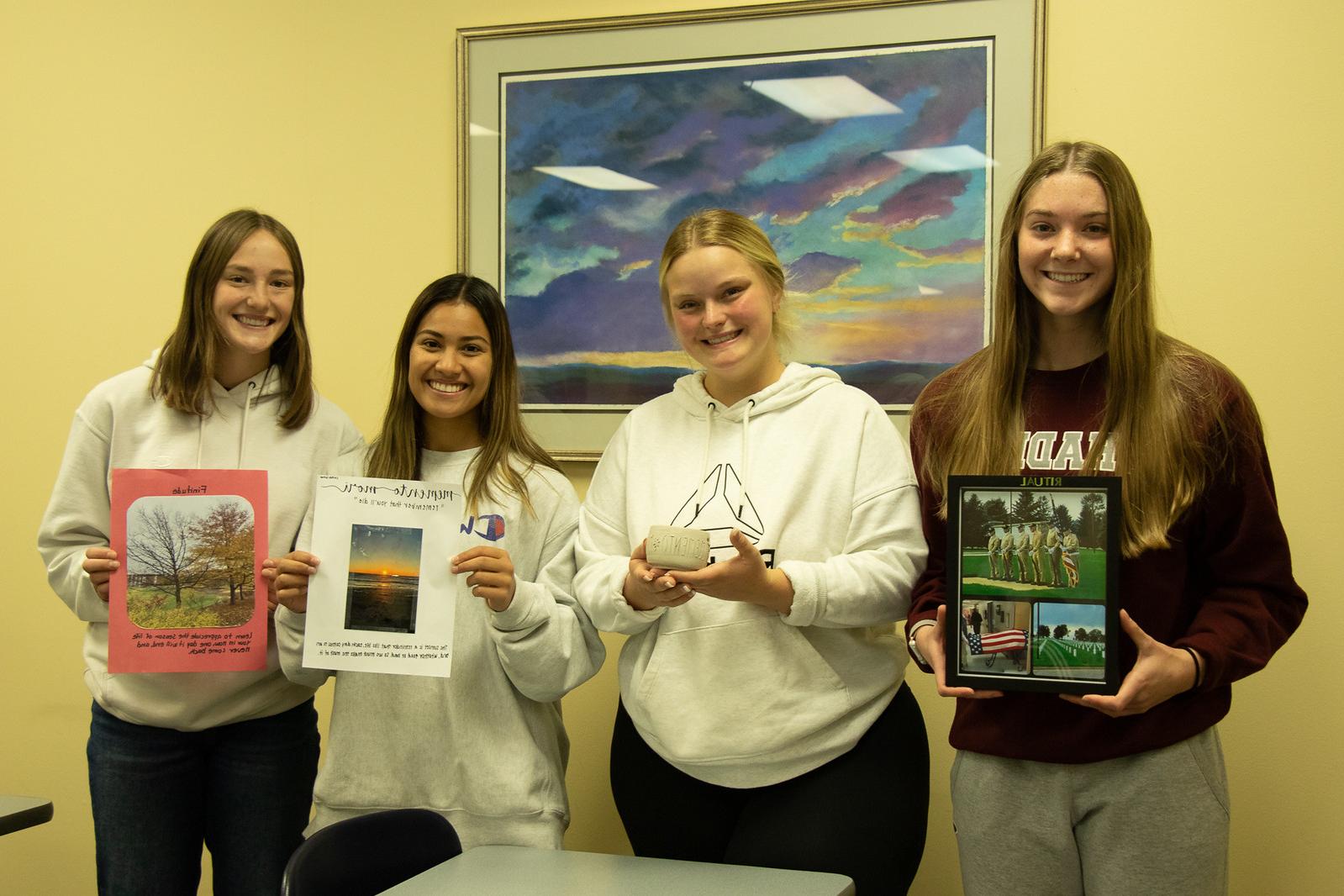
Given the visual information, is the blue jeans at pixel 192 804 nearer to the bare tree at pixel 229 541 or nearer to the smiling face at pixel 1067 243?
the bare tree at pixel 229 541

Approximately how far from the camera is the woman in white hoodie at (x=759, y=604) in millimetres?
1713

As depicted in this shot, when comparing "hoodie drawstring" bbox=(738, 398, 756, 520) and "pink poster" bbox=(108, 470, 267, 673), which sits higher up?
"hoodie drawstring" bbox=(738, 398, 756, 520)

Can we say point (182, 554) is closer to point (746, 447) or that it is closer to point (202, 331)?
point (202, 331)

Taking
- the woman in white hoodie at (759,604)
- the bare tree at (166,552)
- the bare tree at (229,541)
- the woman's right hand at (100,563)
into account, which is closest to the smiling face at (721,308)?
the woman in white hoodie at (759,604)

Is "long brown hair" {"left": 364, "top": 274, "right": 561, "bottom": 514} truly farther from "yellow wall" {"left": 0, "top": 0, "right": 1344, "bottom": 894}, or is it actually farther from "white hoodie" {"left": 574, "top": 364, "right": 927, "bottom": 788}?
"yellow wall" {"left": 0, "top": 0, "right": 1344, "bottom": 894}

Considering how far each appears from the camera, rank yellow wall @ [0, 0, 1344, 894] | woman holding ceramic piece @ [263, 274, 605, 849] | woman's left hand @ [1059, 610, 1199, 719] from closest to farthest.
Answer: woman's left hand @ [1059, 610, 1199, 719]
woman holding ceramic piece @ [263, 274, 605, 849]
yellow wall @ [0, 0, 1344, 894]

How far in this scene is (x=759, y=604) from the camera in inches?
68.4

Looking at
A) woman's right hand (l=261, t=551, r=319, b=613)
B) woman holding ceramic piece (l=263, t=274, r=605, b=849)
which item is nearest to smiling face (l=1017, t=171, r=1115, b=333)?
woman holding ceramic piece (l=263, t=274, r=605, b=849)

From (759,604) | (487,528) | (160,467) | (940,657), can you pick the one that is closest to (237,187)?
(160,467)

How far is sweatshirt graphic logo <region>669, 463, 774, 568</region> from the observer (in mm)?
1805

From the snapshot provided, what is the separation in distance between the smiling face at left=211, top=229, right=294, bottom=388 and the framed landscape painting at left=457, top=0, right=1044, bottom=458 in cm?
71

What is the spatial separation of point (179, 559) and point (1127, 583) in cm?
163

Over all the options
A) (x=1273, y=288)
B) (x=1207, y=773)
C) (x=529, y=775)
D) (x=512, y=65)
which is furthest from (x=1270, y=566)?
(x=512, y=65)

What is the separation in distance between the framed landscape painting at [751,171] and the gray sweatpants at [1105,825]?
1132 mm
